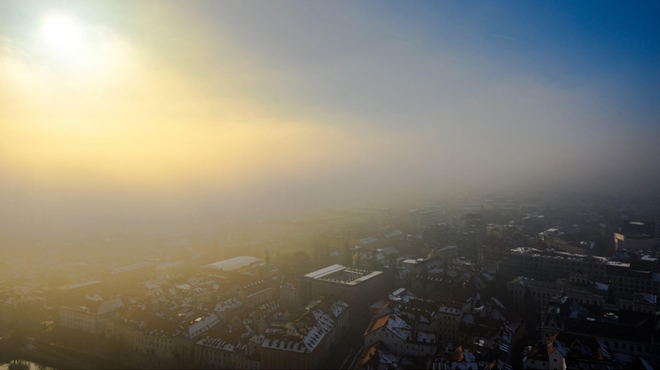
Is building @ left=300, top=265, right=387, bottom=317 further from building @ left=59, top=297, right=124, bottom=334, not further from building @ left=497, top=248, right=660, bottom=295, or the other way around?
building @ left=59, top=297, right=124, bottom=334

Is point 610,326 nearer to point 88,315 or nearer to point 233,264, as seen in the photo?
point 88,315

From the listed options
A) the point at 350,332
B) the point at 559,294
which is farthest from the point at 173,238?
the point at 559,294

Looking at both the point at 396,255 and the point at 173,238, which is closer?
the point at 396,255

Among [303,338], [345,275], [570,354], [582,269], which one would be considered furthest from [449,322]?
[582,269]

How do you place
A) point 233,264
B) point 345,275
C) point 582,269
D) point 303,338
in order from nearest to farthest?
point 303,338 < point 345,275 < point 582,269 < point 233,264

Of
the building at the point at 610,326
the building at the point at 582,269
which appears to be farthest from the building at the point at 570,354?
the building at the point at 582,269

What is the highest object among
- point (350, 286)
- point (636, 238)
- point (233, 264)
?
Answer: point (350, 286)

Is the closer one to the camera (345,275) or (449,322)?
(449,322)

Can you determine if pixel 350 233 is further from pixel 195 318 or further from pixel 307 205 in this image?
pixel 307 205
